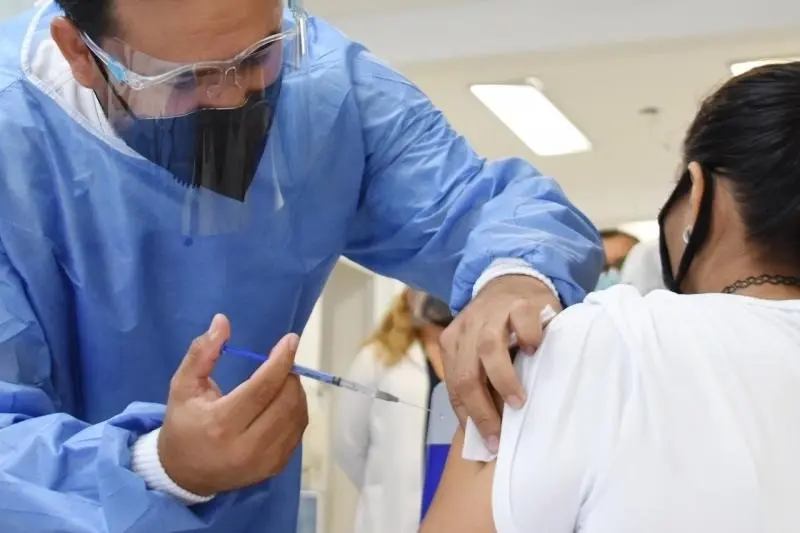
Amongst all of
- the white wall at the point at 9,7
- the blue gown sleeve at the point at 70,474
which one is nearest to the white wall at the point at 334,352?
the white wall at the point at 9,7

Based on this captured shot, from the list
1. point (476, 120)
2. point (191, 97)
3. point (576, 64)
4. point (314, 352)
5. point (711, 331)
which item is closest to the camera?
point (711, 331)

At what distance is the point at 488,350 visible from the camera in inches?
33.7

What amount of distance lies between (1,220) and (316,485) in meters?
4.20

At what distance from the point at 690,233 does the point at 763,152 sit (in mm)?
103

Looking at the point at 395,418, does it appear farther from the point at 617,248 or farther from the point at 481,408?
the point at 481,408

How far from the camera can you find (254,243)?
109cm

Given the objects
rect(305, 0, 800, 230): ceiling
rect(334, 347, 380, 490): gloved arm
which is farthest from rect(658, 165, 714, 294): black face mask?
rect(305, 0, 800, 230): ceiling

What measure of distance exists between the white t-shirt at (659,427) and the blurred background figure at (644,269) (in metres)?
0.68

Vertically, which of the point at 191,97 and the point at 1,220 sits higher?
the point at 191,97

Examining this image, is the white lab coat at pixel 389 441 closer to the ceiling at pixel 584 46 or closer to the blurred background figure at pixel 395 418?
the blurred background figure at pixel 395 418

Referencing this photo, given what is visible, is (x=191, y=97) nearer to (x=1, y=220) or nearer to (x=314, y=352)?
(x=1, y=220)

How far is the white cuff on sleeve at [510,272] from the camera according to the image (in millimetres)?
968

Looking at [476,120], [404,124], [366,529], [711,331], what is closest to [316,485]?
[476,120]

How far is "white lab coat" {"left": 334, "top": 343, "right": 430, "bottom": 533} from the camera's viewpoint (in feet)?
8.57
